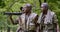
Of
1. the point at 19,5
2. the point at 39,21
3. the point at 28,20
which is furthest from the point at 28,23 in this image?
the point at 19,5

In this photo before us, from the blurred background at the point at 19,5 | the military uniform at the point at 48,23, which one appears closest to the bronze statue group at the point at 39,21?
the military uniform at the point at 48,23

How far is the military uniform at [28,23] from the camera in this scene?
3807 millimetres

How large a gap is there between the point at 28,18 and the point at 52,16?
42 centimetres

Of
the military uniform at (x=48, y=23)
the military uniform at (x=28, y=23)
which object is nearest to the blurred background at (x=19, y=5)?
the military uniform at (x=28, y=23)

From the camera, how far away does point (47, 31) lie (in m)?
3.74

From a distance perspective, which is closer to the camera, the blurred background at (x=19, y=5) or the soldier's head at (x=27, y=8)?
the soldier's head at (x=27, y=8)

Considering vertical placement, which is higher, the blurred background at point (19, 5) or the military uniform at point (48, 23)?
the military uniform at point (48, 23)

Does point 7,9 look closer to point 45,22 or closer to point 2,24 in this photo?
point 2,24

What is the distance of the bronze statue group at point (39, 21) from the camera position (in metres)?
3.71

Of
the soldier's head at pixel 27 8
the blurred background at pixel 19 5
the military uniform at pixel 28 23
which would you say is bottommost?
the blurred background at pixel 19 5

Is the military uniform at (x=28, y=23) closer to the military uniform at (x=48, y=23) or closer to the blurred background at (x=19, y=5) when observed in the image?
the military uniform at (x=48, y=23)

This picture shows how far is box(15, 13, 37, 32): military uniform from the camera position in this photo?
381cm

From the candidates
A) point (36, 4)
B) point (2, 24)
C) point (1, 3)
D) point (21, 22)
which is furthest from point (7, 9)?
point (21, 22)

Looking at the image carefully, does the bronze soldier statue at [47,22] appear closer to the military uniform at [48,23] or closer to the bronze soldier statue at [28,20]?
the military uniform at [48,23]
